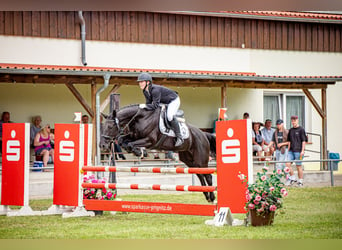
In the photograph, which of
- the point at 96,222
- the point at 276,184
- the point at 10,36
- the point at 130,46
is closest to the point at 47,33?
the point at 10,36

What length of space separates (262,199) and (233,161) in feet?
1.49

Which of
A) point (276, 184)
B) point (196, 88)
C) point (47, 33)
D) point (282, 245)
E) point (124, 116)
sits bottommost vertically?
point (282, 245)

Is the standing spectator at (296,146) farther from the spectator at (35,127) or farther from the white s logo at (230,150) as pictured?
the white s logo at (230,150)

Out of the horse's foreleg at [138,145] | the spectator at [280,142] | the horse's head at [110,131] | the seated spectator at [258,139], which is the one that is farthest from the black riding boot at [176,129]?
the seated spectator at [258,139]

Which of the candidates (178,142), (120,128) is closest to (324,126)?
(178,142)

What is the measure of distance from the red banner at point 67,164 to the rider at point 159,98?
100cm

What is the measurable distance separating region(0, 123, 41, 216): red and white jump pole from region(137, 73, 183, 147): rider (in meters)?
1.45

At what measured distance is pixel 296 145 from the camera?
38.1 feet

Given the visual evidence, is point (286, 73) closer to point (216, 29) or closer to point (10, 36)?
point (216, 29)

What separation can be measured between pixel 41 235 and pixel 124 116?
231 cm

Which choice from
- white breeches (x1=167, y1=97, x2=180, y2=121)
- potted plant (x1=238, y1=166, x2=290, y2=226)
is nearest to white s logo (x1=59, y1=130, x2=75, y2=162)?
white breeches (x1=167, y1=97, x2=180, y2=121)

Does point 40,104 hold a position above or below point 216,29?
below

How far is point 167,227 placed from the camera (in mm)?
6473

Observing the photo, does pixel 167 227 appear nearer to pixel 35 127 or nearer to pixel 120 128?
pixel 120 128
